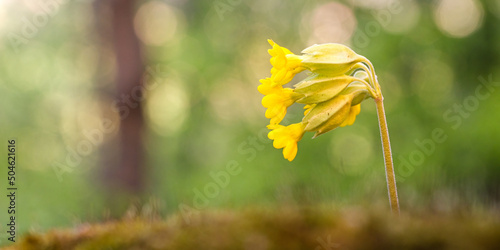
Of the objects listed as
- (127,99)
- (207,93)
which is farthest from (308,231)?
(207,93)

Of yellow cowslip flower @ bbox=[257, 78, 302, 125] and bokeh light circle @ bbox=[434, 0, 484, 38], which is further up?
bokeh light circle @ bbox=[434, 0, 484, 38]

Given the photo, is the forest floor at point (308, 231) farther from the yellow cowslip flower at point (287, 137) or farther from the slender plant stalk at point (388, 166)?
the yellow cowslip flower at point (287, 137)

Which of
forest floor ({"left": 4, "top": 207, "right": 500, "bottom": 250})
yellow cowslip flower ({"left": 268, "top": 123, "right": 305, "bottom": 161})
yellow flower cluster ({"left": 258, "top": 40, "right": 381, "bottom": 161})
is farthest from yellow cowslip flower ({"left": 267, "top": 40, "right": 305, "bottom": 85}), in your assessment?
forest floor ({"left": 4, "top": 207, "right": 500, "bottom": 250})

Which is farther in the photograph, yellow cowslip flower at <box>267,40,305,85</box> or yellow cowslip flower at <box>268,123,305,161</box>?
yellow cowslip flower at <box>268,123,305,161</box>

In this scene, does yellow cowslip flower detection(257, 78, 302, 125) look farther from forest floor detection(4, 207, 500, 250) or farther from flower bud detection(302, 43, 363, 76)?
forest floor detection(4, 207, 500, 250)

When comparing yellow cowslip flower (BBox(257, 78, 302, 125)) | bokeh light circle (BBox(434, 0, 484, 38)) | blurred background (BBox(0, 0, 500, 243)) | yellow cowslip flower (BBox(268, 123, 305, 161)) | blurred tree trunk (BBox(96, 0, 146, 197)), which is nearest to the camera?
yellow cowslip flower (BBox(257, 78, 302, 125))

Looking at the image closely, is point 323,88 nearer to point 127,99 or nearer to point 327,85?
point 327,85

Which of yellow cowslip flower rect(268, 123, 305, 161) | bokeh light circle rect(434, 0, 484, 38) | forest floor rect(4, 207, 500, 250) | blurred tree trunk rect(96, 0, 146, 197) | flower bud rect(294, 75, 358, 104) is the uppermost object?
bokeh light circle rect(434, 0, 484, 38)
